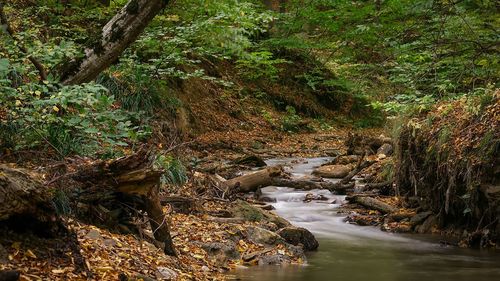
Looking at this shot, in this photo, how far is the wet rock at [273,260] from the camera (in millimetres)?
7000

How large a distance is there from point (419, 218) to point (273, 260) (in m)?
4.02

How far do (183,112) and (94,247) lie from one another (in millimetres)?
12182

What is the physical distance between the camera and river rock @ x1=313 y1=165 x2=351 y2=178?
1381cm

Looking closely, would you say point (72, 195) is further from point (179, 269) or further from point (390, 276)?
point (390, 276)

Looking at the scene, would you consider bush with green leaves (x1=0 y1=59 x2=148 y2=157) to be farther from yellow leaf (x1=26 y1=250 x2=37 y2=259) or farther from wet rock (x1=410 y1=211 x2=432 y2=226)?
wet rock (x1=410 y1=211 x2=432 y2=226)

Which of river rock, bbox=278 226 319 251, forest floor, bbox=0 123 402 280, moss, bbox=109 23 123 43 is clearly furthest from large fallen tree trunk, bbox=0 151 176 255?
river rock, bbox=278 226 319 251

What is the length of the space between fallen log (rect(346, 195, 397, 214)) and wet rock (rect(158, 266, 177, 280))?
633 centimetres

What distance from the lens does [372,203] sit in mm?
11039

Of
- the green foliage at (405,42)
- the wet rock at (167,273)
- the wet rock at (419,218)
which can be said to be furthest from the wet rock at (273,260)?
the wet rock at (419,218)

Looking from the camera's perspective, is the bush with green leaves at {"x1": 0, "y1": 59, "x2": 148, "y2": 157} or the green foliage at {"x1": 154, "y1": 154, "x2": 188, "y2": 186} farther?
the green foliage at {"x1": 154, "y1": 154, "x2": 188, "y2": 186}

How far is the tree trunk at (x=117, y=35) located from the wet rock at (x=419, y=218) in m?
5.94

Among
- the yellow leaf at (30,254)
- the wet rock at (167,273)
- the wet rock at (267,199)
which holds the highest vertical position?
the yellow leaf at (30,254)

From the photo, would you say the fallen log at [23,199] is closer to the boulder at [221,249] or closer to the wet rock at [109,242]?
the wet rock at [109,242]

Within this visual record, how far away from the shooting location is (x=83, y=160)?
6285mm
